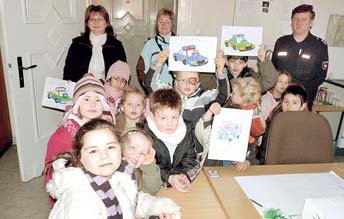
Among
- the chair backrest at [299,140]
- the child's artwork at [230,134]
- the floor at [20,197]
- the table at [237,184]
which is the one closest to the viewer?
the table at [237,184]

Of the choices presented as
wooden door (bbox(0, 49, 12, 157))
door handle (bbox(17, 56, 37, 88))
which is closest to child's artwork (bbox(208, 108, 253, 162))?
door handle (bbox(17, 56, 37, 88))

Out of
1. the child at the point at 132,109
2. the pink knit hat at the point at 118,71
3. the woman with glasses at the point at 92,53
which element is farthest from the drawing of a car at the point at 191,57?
the woman with glasses at the point at 92,53

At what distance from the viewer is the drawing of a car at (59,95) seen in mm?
2500

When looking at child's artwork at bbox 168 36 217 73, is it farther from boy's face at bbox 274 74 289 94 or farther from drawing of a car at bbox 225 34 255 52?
boy's face at bbox 274 74 289 94

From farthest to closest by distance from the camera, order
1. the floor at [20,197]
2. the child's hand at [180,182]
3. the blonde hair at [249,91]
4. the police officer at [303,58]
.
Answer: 1. the police officer at [303,58]
2. the floor at [20,197]
3. the blonde hair at [249,91]
4. the child's hand at [180,182]

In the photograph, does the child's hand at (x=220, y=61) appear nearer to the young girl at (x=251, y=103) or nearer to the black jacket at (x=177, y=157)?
the young girl at (x=251, y=103)

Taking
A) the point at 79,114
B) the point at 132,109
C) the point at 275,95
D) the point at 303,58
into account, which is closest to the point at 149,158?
the point at 79,114

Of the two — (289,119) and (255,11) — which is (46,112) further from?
(255,11)

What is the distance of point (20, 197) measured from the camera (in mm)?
2553

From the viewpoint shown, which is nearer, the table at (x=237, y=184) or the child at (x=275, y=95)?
the table at (x=237, y=184)

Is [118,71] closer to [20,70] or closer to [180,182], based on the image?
[20,70]

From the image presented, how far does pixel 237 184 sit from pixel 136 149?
1.78 feet

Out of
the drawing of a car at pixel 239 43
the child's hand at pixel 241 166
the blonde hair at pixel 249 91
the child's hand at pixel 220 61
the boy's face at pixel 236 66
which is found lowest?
the child's hand at pixel 241 166

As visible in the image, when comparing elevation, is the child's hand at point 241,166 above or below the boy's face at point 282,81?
below
